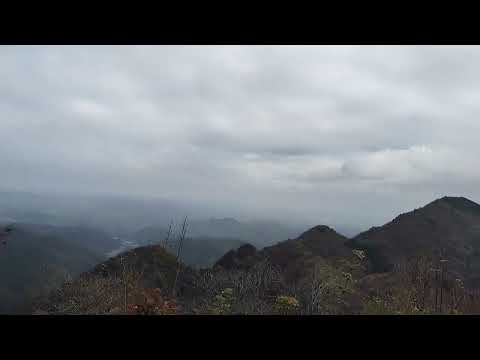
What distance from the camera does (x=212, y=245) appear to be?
27.3 ft

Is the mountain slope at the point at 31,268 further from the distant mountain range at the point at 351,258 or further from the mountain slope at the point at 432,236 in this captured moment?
the mountain slope at the point at 432,236

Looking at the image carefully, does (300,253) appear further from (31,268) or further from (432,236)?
(31,268)

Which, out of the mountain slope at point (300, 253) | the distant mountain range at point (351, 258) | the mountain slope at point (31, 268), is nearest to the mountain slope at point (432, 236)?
the distant mountain range at point (351, 258)

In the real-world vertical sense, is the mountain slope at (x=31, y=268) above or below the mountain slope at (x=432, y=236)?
below

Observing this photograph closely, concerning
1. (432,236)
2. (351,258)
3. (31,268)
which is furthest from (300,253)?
(31,268)

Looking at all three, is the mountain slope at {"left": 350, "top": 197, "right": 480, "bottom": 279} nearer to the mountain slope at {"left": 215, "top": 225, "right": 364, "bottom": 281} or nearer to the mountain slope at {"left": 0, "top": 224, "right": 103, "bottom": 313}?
the mountain slope at {"left": 215, "top": 225, "right": 364, "bottom": 281}

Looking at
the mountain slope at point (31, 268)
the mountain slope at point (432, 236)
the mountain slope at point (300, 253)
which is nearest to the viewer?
the mountain slope at point (31, 268)

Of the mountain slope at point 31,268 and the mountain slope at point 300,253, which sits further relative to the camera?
the mountain slope at point 300,253

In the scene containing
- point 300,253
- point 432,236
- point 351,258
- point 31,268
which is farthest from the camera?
point 432,236

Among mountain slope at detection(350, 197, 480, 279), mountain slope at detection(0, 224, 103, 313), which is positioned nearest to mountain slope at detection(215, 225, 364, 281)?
mountain slope at detection(350, 197, 480, 279)
